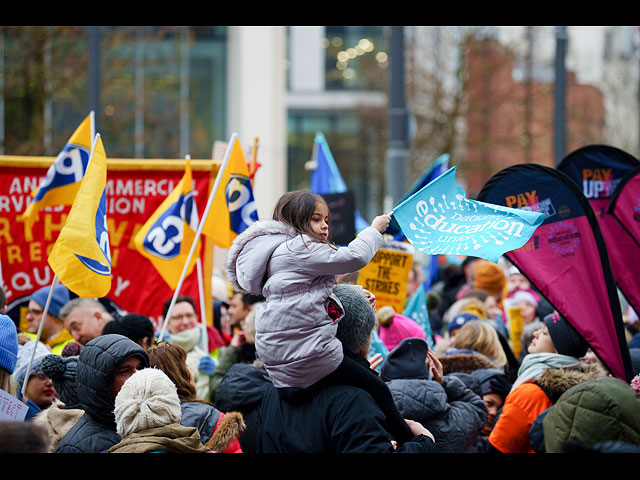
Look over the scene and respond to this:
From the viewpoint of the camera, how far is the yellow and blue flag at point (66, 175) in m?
6.30

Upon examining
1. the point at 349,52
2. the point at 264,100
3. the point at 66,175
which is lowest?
the point at 66,175

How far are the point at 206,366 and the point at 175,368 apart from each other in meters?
1.60

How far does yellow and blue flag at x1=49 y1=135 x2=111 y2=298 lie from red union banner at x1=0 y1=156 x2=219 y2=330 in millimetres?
1957

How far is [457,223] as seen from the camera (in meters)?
4.21

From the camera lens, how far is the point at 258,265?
3.53 m

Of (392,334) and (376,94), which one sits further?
(376,94)

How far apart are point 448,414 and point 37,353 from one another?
2576 mm

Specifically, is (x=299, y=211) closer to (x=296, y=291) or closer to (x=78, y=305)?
(x=296, y=291)

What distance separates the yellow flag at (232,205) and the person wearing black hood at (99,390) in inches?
96.5

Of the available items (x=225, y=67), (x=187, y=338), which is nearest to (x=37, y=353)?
(x=187, y=338)

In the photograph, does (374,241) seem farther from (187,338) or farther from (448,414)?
(187,338)

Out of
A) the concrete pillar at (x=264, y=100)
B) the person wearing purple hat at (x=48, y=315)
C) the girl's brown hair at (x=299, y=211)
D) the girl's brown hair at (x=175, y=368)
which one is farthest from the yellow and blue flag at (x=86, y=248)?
the concrete pillar at (x=264, y=100)

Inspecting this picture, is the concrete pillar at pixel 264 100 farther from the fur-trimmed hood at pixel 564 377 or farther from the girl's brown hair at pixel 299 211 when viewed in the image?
the girl's brown hair at pixel 299 211

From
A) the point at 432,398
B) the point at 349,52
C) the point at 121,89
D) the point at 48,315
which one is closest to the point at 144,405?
the point at 432,398
